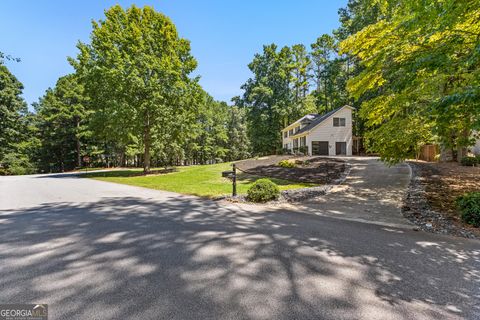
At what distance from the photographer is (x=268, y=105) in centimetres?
3900

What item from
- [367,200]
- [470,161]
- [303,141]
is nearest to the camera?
[367,200]

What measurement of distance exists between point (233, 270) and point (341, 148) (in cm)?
2956

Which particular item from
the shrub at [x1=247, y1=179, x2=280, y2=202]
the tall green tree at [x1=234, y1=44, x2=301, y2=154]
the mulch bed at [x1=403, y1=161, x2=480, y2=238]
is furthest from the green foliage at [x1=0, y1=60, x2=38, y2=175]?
the mulch bed at [x1=403, y1=161, x2=480, y2=238]

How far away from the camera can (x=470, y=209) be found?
18.6 ft

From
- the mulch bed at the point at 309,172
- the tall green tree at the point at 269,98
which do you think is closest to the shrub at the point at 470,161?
the mulch bed at the point at 309,172

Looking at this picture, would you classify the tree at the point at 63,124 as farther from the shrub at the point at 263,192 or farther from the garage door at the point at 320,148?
the shrub at the point at 263,192

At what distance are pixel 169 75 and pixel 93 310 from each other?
65.7 feet

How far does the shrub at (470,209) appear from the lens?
18.1 feet

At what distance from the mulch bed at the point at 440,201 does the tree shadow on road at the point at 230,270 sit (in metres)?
1.30

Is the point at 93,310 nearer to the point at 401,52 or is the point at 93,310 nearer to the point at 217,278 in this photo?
the point at 217,278

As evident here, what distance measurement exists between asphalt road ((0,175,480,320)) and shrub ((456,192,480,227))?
3.89 ft

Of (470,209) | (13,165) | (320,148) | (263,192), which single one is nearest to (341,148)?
(320,148)

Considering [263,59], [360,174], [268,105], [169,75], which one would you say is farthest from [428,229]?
[263,59]

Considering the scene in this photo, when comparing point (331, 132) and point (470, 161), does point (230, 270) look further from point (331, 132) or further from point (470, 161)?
point (331, 132)
